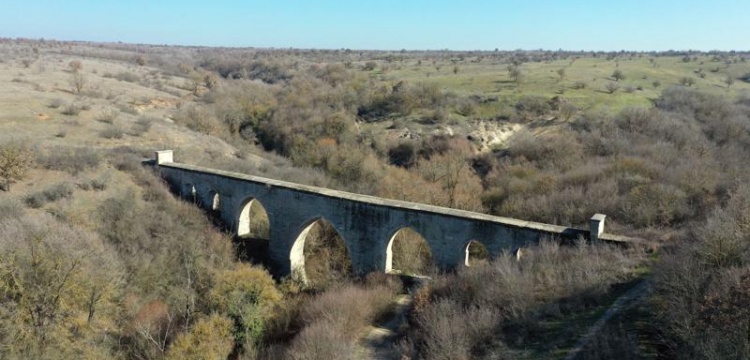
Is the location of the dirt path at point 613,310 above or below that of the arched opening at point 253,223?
above

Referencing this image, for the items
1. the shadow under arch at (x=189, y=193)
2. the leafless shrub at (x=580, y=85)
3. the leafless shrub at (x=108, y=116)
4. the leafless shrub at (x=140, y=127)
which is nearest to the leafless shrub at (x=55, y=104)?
the leafless shrub at (x=108, y=116)

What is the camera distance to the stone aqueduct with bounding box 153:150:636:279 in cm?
1599

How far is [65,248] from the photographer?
50.2 feet

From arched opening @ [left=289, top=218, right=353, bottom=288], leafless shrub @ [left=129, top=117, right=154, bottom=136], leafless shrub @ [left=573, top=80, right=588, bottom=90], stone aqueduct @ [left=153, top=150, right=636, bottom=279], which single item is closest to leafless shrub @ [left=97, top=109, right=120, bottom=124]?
leafless shrub @ [left=129, top=117, right=154, bottom=136]

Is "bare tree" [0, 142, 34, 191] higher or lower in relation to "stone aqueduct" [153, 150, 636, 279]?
higher

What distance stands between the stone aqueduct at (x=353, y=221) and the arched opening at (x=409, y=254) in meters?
2.08

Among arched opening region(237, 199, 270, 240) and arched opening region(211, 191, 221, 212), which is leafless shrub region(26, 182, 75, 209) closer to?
arched opening region(211, 191, 221, 212)

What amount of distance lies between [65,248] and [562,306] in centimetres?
1397

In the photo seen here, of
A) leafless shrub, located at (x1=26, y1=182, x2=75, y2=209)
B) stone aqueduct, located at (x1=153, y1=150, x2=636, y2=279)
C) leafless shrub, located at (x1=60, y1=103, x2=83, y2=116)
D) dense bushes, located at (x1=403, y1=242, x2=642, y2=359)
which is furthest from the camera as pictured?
leafless shrub, located at (x1=60, y1=103, x2=83, y2=116)

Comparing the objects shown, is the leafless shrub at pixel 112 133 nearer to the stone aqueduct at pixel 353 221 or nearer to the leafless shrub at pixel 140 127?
the leafless shrub at pixel 140 127

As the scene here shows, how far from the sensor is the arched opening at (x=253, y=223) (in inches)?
912

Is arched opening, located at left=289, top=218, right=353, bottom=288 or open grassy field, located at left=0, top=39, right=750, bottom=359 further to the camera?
arched opening, located at left=289, top=218, right=353, bottom=288

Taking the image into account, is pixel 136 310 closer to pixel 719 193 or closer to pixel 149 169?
pixel 149 169

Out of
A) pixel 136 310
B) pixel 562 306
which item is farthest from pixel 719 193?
pixel 136 310
